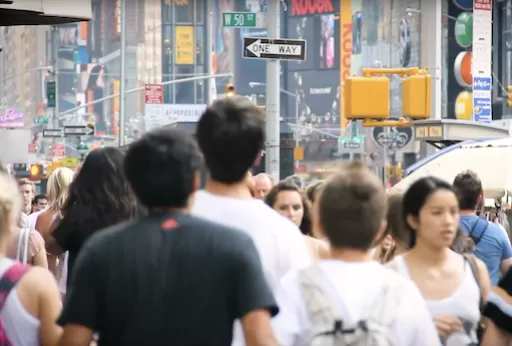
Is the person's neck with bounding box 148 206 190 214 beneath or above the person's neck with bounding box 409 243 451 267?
above

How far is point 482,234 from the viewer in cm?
814

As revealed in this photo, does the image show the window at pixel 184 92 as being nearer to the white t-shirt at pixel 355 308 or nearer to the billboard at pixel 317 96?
the billboard at pixel 317 96

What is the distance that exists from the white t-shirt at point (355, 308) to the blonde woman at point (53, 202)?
3.92m

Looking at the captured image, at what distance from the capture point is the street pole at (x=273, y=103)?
→ 18.0 metres

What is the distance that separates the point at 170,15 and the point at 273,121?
463 feet

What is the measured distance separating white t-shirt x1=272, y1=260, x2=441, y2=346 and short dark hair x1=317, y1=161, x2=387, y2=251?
0.09 meters

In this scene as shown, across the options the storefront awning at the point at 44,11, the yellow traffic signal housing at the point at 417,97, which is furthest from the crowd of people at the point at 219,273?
the yellow traffic signal housing at the point at 417,97

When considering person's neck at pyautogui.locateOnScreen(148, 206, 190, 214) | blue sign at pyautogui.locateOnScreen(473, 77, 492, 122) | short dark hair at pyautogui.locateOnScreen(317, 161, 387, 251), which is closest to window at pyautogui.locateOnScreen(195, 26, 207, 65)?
blue sign at pyautogui.locateOnScreen(473, 77, 492, 122)

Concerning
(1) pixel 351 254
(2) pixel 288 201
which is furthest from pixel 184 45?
(1) pixel 351 254

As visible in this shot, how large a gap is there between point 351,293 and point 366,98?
17.6 m

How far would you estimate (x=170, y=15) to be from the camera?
6201 inches

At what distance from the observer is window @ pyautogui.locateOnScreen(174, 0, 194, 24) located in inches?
6083

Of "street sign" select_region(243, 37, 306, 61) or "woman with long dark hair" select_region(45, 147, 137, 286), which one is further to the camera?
"street sign" select_region(243, 37, 306, 61)

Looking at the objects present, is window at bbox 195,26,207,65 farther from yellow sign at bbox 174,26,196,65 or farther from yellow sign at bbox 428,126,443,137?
yellow sign at bbox 428,126,443,137
